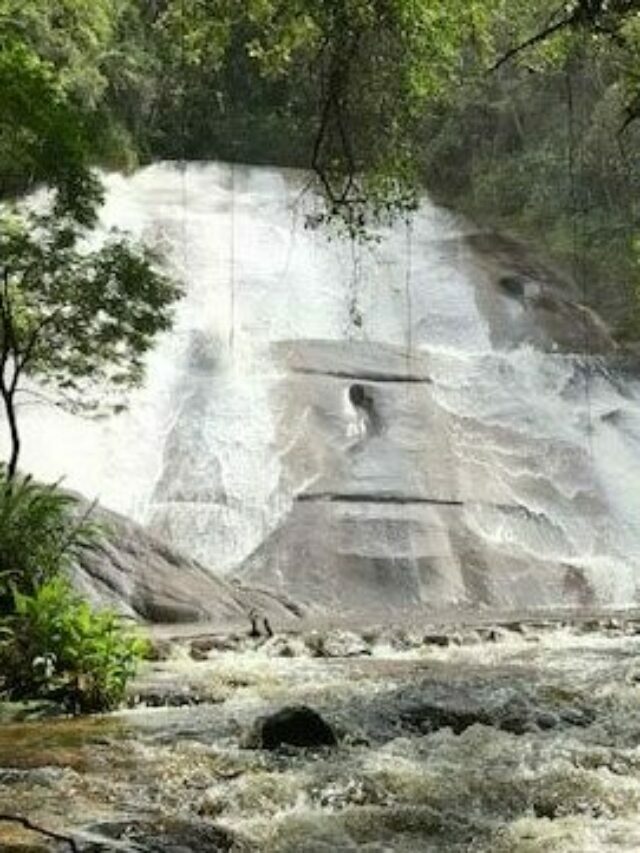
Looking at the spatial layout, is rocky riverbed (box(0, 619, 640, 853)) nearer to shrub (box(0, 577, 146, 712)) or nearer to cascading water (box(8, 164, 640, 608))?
shrub (box(0, 577, 146, 712))

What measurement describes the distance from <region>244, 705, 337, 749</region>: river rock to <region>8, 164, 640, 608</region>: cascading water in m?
10.7

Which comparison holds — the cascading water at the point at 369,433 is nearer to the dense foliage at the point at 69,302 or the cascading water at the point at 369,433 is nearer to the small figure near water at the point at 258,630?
the dense foliage at the point at 69,302

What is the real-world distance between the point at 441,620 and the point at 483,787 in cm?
1000

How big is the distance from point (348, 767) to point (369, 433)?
16.1 metres

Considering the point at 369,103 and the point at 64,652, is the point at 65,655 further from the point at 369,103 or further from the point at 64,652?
the point at 369,103

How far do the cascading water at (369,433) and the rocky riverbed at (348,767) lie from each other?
28.3 feet

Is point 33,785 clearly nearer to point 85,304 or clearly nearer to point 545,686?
point 545,686

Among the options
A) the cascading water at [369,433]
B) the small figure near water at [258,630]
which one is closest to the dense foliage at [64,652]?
the small figure near water at [258,630]

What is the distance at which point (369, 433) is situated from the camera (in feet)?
76.7

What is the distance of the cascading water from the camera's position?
20422 millimetres

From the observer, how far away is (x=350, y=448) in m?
22.8

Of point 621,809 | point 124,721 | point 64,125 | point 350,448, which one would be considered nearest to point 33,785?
point 124,721

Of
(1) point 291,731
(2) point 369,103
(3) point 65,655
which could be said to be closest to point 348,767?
(1) point 291,731

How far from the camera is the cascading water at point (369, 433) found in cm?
2042
